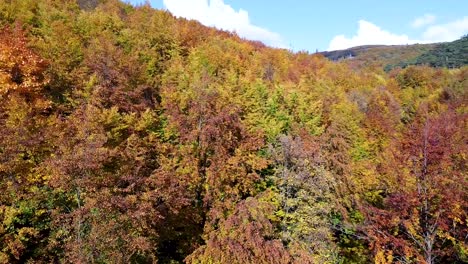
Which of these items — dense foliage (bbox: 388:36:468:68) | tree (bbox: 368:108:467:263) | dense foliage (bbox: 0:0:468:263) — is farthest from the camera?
dense foliage (bbox: 388:36:468:68)

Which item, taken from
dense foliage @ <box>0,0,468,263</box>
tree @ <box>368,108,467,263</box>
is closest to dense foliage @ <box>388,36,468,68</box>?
dense foliage @ <box>0,0,468,263</box>

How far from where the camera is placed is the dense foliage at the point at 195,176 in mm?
16203

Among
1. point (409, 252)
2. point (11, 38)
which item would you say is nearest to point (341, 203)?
point (409, 252)

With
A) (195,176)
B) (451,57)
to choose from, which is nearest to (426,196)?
(195,176)

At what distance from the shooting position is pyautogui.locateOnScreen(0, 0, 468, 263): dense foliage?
16203 millimetres

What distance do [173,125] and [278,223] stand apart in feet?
29.5

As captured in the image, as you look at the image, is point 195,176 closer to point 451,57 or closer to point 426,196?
point 426,196

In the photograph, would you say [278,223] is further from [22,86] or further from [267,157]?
[22,86]

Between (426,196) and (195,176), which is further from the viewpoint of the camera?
(195,176)

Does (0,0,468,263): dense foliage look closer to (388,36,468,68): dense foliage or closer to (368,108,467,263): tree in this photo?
(368,108,467,263): tree

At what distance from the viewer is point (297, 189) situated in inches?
897

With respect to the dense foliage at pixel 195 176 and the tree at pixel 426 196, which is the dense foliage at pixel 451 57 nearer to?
the dense foliage at pixel 195 176

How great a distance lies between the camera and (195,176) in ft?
75.0

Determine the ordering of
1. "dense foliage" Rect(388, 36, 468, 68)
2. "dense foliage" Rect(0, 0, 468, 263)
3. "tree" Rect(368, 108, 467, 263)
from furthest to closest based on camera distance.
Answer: "dense foliage" Rect(388, 36, 468, 68), "tree" Rect(368, 108, 467, 263), "dense foliage" Rect(0, 0, 468, 263)
